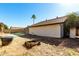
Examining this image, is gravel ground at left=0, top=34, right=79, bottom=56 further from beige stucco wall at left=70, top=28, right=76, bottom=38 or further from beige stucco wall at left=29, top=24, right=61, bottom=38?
beige stucco wall at left=70, top=28, right=76, bottom=38

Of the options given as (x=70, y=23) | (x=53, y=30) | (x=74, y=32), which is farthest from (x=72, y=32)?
(x=53, y=30)

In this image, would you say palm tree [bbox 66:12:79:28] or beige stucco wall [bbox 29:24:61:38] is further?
beige stucco wall [bbox 29:24:61:38]

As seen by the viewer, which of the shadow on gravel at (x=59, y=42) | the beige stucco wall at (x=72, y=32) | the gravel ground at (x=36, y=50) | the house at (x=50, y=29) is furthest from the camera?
the beige stucco wall at (x=72, y=32)

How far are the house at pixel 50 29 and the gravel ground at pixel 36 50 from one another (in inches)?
32.4

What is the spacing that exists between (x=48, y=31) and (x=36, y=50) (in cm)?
142

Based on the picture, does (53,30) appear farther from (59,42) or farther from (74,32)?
(59,42)

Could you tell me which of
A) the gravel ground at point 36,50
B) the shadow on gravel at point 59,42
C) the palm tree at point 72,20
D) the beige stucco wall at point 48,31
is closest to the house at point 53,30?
the beige stucco wall at point 48,31

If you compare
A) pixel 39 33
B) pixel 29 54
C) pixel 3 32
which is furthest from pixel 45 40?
pixel 3 32

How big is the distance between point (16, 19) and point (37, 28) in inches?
58.4

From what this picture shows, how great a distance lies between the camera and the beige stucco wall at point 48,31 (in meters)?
5.57

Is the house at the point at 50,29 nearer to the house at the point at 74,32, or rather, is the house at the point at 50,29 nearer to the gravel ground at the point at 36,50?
the house at the point at 74,32

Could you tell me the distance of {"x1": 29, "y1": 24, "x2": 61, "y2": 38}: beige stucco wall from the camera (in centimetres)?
557

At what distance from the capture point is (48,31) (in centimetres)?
575

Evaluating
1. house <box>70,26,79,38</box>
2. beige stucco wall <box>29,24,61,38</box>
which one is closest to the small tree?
house <box>70,26,79,38</box>
